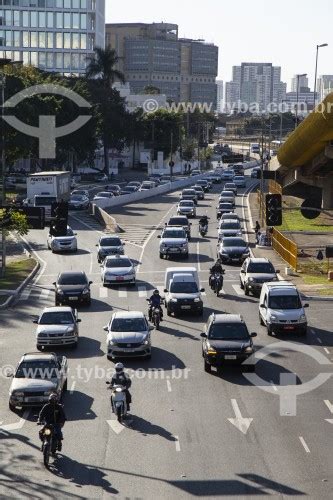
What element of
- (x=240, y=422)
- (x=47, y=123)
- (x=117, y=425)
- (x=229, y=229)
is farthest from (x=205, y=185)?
(x=117, y=425)

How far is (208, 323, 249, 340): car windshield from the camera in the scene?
29859 mm

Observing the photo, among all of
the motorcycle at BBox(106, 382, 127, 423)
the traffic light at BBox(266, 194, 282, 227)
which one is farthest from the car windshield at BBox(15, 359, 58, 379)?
the traffic light at BBox(266, 194, 282, 227)

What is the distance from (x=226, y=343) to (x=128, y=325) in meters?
3.70

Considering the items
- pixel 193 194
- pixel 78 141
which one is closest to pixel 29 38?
pixel 78 141

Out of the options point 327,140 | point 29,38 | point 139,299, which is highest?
point 29,38

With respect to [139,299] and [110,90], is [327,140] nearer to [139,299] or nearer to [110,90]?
[139,299]

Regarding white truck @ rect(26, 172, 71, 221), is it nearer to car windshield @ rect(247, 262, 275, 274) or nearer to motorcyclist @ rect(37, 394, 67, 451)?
car windshield @ rect(247, 262, 275, 274)

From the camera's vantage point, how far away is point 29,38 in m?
170

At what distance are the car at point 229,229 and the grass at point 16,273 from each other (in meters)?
12.5

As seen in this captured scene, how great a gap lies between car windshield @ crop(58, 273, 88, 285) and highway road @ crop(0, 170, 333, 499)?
2.27 m

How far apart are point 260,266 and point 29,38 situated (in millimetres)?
133479

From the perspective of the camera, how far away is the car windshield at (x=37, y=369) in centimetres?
2536

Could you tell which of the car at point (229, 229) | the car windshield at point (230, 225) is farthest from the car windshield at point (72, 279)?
the car windshield at point (230, 225)

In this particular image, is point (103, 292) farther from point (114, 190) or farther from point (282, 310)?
point (114, 190)
